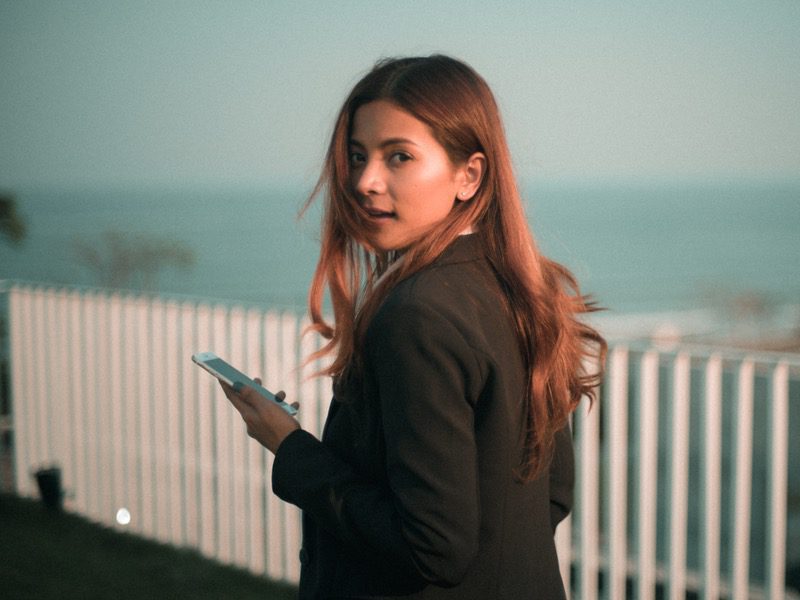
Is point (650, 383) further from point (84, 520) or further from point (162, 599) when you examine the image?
point (84, 520)

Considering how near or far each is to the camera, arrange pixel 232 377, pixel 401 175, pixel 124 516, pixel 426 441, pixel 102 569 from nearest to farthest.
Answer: pixel 426 441
pixel 401 175
pixel 232 377
pixel 102 569
pixel 124 516

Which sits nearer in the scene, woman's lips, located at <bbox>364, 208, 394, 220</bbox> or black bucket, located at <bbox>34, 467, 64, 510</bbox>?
woman's lips, located at <bbox>364, 208, 394, 220</bbox>

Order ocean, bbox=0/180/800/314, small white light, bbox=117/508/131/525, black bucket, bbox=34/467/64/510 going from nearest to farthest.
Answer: small white light, bbox=117/508/131/525
black bucket, bbox=34/467/64/510
ocean, bbox=0/180/800/314

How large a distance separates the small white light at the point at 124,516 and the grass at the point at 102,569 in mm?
78

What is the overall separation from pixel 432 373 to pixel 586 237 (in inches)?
2763

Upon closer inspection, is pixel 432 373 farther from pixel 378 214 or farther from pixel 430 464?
pixel 378 214

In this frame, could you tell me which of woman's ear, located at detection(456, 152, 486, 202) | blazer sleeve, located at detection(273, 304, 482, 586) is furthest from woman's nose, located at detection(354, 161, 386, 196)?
blazer sleeve, located at detection(273, 304, 482, 586)

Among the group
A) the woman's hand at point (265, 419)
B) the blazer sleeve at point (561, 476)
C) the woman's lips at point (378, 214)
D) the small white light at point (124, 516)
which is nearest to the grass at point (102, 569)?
the small white light at point (124, 516)

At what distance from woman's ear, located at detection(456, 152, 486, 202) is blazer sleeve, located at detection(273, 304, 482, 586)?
11.0 inches

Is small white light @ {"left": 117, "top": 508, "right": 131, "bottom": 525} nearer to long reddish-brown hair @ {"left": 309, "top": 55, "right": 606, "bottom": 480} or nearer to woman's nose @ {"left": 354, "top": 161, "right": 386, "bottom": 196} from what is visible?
long reddish-brown hair @ {"left": 309, "top": 55, "right": 606, "bottom": 480}

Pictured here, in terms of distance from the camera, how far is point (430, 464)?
1.22 m

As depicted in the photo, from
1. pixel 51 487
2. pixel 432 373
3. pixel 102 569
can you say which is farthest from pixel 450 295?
pixel 51 487

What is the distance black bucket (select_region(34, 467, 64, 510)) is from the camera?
580cm

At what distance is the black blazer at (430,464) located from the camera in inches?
48.3
